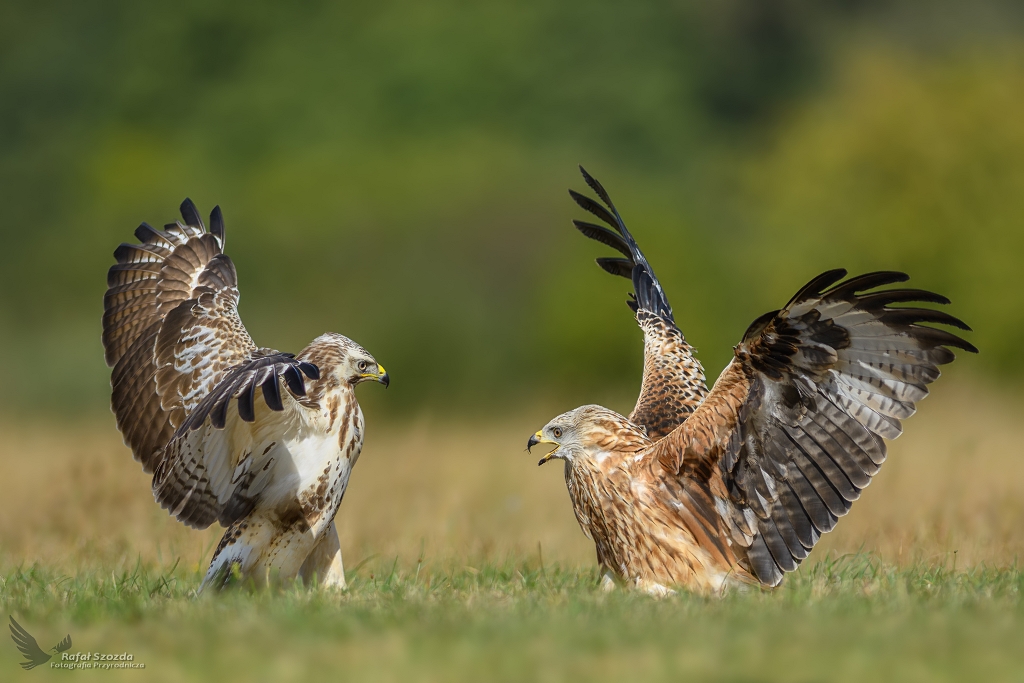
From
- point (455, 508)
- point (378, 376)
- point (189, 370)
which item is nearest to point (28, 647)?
point (378, 376)

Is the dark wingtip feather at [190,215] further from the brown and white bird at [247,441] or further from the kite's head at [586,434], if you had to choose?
the kite's head at [586,434]

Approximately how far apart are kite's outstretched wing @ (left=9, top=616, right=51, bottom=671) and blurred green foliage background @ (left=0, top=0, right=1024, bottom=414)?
14.1m

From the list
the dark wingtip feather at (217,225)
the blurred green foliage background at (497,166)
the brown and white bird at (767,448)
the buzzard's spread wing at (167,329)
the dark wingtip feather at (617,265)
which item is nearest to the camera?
the brown and white bird at (767,448)

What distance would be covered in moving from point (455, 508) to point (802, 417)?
4907 mm

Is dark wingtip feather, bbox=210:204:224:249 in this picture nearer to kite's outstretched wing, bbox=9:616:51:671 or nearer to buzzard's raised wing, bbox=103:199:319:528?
buzzard's raised wing, bbox=103:199:319:528

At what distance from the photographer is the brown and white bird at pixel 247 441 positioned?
6531 millimetres

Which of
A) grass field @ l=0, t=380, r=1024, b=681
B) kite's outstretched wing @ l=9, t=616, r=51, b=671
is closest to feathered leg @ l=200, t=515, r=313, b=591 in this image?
grass field @ l=0, t=380, r=1024, b=681

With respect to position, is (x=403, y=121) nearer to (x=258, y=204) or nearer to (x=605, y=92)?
(x=605, y=92)

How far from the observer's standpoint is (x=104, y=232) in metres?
32.6

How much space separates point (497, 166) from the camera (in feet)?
111

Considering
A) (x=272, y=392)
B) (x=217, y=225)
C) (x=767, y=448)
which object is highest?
(x=217, y=225)

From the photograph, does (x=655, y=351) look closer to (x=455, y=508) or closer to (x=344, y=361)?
(x=344, y=361)

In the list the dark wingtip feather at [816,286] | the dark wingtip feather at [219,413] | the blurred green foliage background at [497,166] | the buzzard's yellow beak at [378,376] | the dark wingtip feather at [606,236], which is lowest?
the dark wingtip feather at [219,413]

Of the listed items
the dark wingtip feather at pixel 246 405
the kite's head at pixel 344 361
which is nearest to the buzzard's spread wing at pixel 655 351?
the kite's head at pixel 344 361
